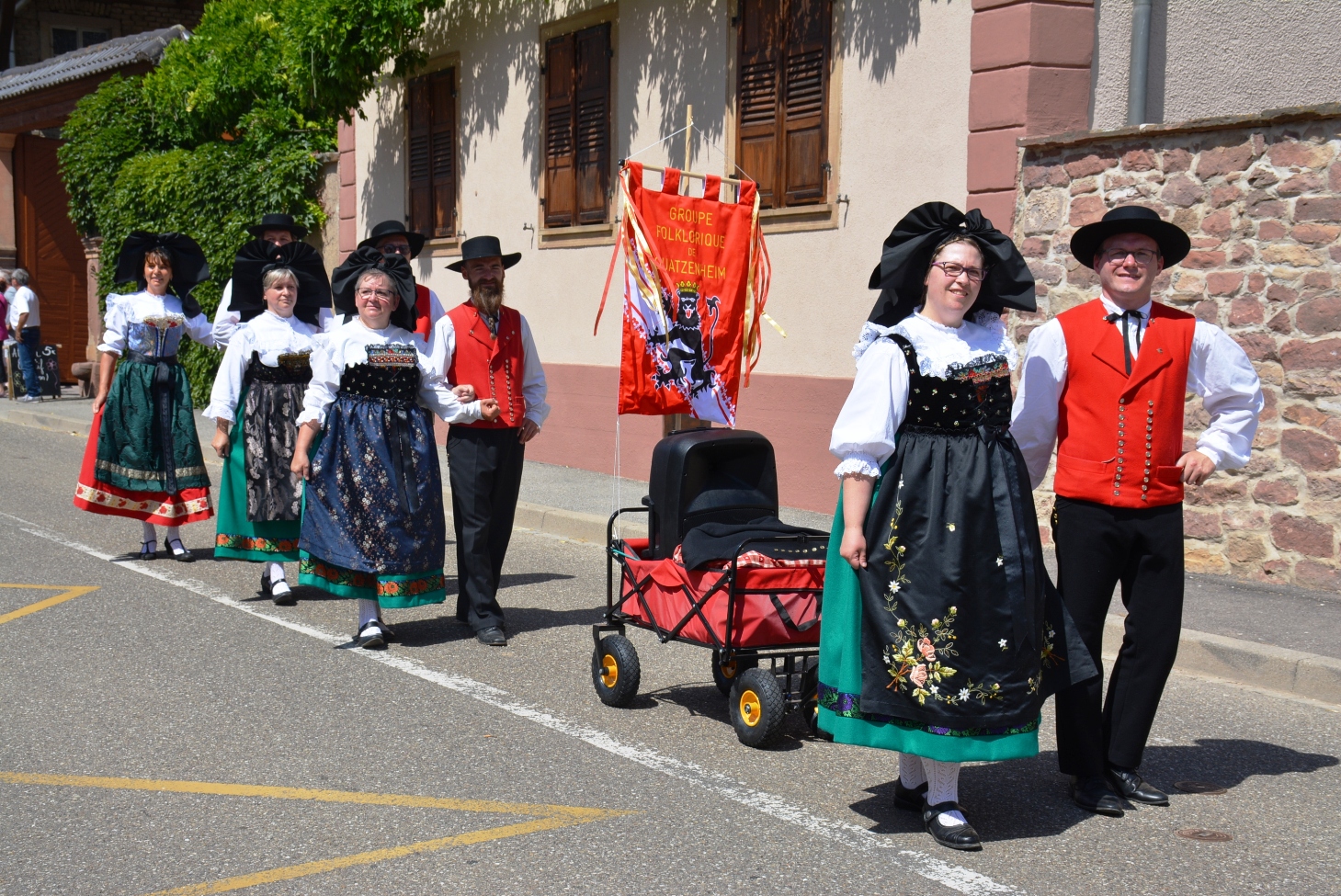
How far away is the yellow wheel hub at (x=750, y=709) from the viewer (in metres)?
5.63

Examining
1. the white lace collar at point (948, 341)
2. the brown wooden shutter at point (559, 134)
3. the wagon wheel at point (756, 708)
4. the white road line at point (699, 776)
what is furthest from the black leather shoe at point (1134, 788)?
the brown wooden shutter at point (559, 134)

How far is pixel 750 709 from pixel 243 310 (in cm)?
457

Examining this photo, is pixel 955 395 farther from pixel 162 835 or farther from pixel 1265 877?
pixel 162 835

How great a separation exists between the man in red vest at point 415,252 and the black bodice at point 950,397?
11.1 feet

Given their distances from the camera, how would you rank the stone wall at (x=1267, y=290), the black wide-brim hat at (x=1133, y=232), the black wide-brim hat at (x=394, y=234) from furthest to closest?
the stone wall at (x=1267, y=290) → the black wide-brim hat at (x=394, y=234) → the black wide-brim hat at (x=1133, y=232)

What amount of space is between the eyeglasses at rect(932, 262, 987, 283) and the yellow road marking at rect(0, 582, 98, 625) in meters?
5.46

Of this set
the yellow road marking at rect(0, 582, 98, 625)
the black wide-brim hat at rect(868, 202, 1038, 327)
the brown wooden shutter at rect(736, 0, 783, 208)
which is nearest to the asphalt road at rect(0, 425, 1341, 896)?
the yellow road marking at rect(0, 582, 98, 625)

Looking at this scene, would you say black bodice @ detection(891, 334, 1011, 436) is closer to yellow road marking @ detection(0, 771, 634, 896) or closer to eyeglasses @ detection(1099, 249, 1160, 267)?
eyeglasses @ detection(1099, 249, 1160, 267)

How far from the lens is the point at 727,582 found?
569 centimetres

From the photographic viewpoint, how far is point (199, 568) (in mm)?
9469

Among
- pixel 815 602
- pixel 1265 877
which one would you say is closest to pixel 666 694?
pixel 815 602

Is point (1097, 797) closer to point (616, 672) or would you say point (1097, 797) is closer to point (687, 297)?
point (616, 672)

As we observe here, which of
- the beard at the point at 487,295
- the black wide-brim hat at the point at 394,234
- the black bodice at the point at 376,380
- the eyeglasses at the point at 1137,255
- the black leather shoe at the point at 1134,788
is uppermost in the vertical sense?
the black wide-brim hat at the point at 394,234

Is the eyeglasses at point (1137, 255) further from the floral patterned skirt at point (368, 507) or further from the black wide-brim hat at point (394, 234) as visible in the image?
the black wide-brim hat at point (394, 234)
